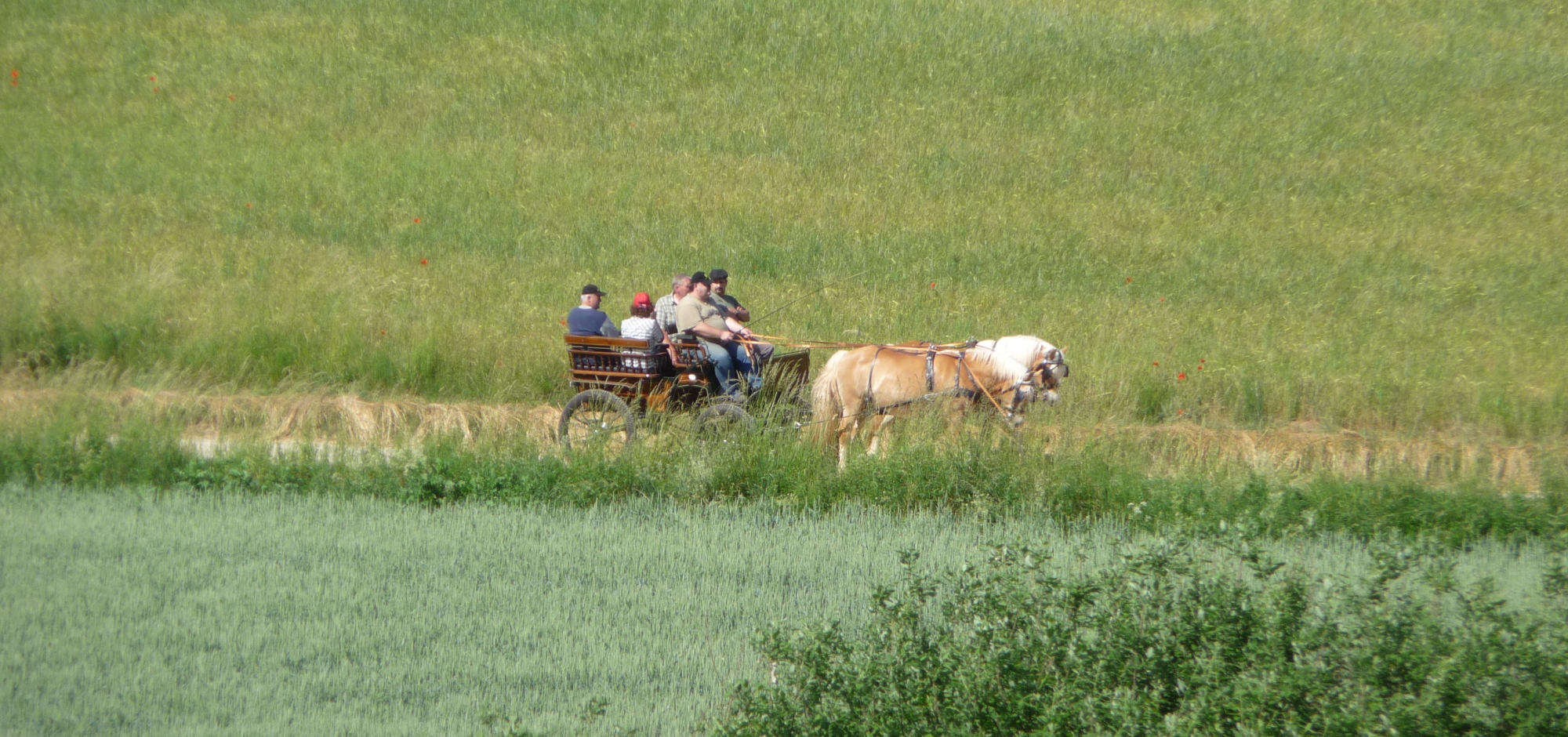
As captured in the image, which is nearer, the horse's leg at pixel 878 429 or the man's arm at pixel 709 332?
the horse's leg at pixel 878 429

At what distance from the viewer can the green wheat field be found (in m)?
5.98

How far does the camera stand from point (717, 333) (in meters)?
10.4

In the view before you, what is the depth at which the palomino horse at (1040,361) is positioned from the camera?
9758 millimetres

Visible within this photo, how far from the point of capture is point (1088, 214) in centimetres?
1791

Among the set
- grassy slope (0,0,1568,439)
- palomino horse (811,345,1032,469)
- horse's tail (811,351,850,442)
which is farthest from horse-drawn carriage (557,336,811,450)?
grassy slope (0,0,1568,439)

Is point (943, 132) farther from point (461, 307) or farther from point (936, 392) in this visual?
point (936, 392)

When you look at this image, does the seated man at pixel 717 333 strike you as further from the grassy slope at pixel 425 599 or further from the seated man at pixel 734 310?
the grassy slope at pixel 425 599

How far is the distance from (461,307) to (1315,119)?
15.3 metres

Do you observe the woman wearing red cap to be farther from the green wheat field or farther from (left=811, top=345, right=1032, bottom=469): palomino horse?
(left=811, top=345, right=1032, bottom=469): palomino horse

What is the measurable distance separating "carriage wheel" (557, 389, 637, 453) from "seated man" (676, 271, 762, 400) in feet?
2.83

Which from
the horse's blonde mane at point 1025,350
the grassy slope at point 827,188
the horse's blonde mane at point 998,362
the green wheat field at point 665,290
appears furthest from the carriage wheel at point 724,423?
the grassy slope at point 827,188

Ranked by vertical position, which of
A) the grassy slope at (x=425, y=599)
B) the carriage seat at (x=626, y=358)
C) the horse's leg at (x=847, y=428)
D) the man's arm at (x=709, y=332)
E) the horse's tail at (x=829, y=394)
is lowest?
the grassy slope at (x=425, y=599)

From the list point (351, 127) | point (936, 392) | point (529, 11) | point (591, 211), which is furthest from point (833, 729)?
point (529, 11)

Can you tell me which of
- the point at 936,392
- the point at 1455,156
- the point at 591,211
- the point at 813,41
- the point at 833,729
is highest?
the point at 813,41
